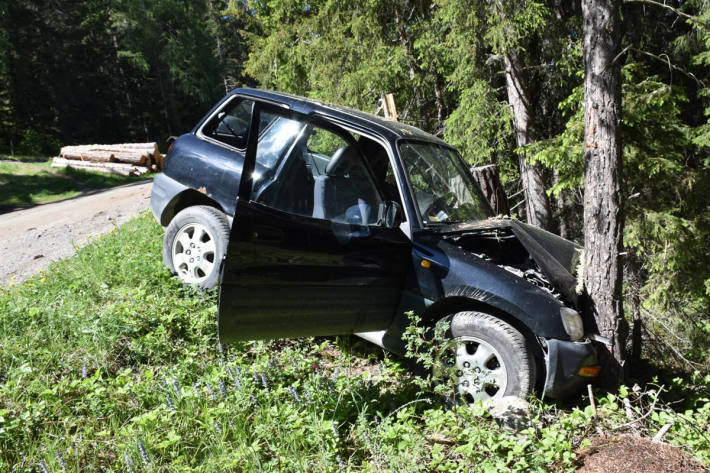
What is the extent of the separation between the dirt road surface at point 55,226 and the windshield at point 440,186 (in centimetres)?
496

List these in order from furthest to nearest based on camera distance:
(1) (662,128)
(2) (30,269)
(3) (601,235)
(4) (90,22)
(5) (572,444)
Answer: (4) (90,22) < (1) (662,128) < (2) (30,269) < (3) (601,235) < (5) (572,444)

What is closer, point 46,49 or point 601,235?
point 601,235

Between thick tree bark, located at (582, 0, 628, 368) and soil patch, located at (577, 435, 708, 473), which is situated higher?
thick tree bark, located at (582, 0, 628, 368)

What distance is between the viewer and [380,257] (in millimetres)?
3871

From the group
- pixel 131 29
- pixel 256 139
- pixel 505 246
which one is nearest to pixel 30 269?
pixel 256 139

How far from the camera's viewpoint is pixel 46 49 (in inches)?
1246

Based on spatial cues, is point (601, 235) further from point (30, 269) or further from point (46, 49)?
point (46, 49)

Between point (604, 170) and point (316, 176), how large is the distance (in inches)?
101

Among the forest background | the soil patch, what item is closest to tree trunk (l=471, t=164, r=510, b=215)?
the forest background

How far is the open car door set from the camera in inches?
128

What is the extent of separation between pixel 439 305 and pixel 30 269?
566 cm

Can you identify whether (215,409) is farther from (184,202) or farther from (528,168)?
(528,168)

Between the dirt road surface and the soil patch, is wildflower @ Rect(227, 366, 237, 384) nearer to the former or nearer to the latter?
the soil patch

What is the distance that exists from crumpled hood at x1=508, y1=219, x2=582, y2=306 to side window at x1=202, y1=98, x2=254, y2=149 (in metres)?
2.93
